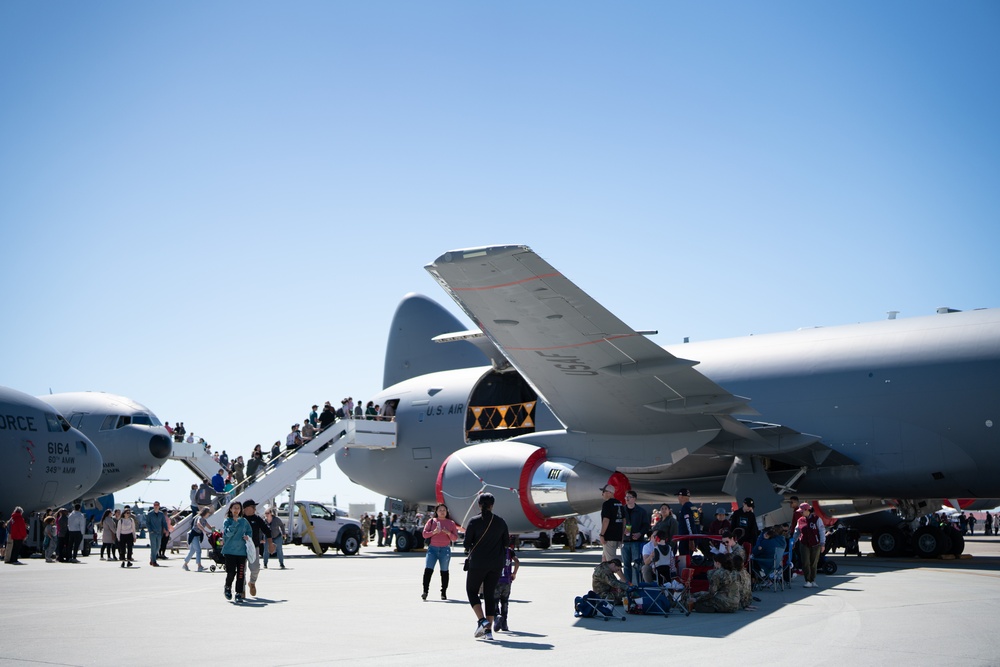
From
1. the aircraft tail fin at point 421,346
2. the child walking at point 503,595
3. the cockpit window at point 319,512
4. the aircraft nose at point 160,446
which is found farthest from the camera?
the aircraft nose at point 160,446

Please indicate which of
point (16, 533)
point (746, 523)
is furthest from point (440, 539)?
point (16, 533)

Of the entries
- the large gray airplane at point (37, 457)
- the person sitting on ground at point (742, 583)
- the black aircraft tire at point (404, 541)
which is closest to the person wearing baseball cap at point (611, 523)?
the person sitting on ground at point (742, 583)

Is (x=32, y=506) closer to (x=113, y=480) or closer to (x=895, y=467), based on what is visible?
(x=113, y=480)

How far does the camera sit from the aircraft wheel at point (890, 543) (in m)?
23.7

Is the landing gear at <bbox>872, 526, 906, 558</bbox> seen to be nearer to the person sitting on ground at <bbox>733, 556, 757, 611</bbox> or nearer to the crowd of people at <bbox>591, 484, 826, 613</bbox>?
the crowd of people at <bbox>591, 484, 826, 613</bbox>

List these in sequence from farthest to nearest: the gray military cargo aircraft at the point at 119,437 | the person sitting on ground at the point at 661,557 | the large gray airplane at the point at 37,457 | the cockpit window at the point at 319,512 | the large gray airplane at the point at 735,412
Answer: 1. the gray military cargo aircraft at the point at 119,437
2. the cockpit window at the point at 319,512
3. the large gray airplane at the point at 37,457
4. the large gray airplane at the point at 735,412
5. the person sitting on ground at the point at 661,557

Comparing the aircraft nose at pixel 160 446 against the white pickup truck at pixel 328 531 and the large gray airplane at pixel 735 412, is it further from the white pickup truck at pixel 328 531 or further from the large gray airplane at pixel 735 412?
the large gray airplane at pixel 735 412

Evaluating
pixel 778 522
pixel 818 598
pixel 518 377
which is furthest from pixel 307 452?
pixel 818 598

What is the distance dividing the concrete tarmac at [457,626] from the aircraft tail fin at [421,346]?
16.2 m

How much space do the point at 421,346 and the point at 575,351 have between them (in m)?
16.8

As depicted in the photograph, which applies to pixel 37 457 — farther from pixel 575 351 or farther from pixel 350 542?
pixel 575 351

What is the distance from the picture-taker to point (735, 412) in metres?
17.2

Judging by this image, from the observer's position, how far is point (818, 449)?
20.0 m

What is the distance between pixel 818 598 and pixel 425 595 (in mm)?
5418
